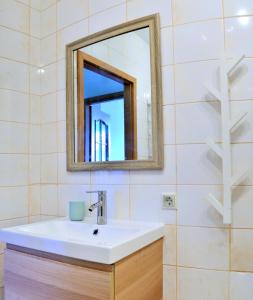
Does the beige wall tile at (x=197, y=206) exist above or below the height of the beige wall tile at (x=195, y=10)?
below

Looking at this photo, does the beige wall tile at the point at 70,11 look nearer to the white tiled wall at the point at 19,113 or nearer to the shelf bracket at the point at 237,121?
the white tiled wall at the point at 19,113

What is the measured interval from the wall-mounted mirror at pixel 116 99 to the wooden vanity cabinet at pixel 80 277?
0.50 meters

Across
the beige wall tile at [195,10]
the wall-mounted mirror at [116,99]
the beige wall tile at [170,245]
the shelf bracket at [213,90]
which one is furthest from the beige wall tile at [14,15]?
the beige wall tile at [170,245]

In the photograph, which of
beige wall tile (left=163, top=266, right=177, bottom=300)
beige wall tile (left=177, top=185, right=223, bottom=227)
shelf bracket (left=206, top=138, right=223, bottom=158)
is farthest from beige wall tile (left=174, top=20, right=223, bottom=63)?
beige wall tile (left=163, top=266, right=177, bottom=300)

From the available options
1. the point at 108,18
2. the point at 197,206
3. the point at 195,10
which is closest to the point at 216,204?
the point at 197,206

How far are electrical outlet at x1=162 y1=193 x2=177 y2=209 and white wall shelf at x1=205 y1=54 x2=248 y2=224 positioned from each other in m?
0.19

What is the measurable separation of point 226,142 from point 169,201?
0.41 metres

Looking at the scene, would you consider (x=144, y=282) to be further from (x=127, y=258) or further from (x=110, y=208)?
(x=110, y=208)

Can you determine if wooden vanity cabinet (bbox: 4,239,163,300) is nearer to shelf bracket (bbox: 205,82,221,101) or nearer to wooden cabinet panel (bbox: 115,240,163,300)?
wooden cabinet panel (bbox: 115,240,163,300)

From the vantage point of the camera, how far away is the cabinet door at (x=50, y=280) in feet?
3.18

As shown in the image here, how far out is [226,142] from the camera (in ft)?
3.93

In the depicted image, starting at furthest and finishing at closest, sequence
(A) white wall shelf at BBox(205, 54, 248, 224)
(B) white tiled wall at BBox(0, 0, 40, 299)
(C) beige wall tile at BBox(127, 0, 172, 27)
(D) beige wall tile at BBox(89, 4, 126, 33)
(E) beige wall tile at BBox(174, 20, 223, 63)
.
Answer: (B) white tiled wall at BBox(0, 0, 40, 299)
(D) beige wall tile at BBox(89, 4, 126, 33)
(C) beige wall tile at BBox(127, 0, 172, 27)
(E) beige wall tile at BBox(174, 20, 223, 63)
(A) white wall shelf at BBox(205, 54, 248, 224)

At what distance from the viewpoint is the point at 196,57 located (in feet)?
4.36

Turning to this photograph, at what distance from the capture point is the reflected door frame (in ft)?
4.87
